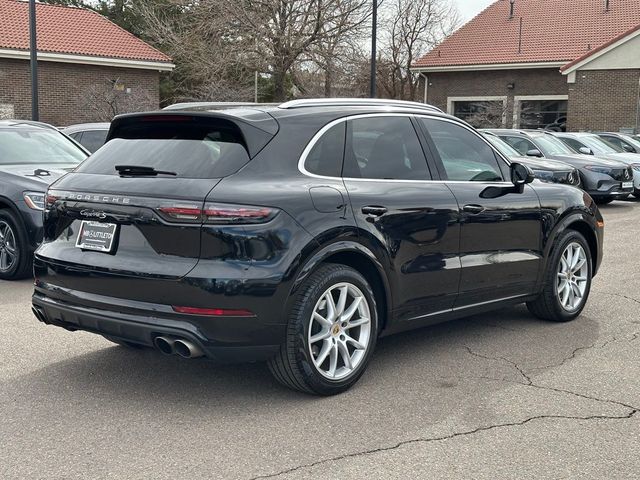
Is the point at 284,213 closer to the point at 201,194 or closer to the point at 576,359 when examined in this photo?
the point at 201,194

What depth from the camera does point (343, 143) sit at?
196 inches

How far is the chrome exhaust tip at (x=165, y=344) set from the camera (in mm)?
4254

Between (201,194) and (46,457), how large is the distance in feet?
4.94

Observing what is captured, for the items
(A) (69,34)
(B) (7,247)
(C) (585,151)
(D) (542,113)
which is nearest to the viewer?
(B) (7,247)

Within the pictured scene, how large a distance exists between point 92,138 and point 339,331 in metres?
10.5

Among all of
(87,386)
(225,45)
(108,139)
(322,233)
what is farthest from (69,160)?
(225,45)

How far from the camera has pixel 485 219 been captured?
5.69m

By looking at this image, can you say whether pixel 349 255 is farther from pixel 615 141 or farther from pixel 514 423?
pixel 615 141

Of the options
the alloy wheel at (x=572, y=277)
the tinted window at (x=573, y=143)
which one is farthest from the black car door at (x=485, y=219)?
the tinted window at (x=573, y=143)

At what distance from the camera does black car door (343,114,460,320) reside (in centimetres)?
490

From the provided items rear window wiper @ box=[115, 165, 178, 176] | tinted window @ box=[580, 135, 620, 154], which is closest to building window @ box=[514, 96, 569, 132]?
tinted window @ box=[580, 135, 620, 154]

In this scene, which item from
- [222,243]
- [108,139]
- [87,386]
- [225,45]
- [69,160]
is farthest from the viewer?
[225,45]

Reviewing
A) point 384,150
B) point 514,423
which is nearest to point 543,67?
point 384,150

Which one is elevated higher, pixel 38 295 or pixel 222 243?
pixel 222 243
